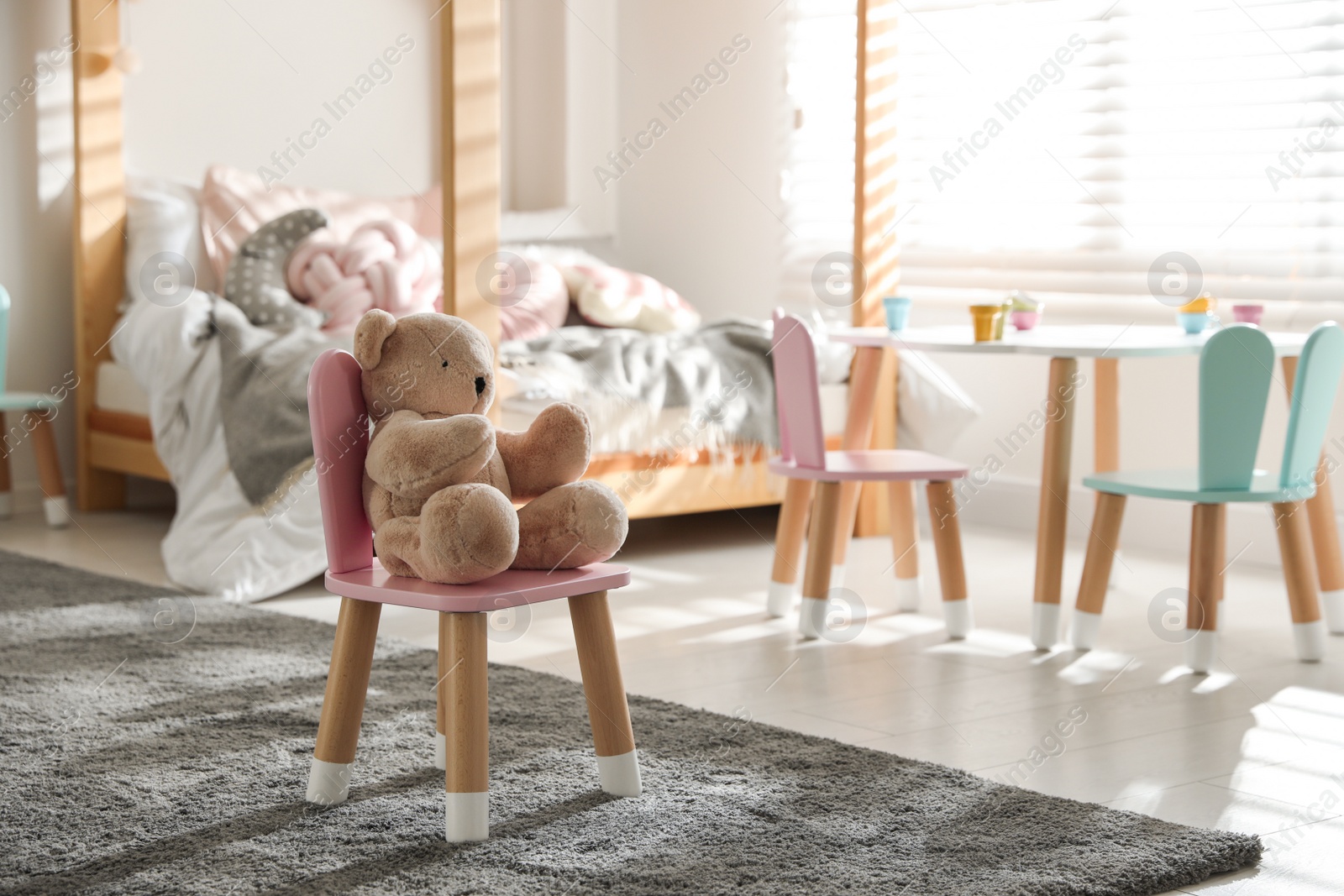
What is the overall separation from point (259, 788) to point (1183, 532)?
2623 mm

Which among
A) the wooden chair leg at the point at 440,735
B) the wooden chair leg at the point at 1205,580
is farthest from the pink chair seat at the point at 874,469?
the wooden chair leg at the point at 440,735

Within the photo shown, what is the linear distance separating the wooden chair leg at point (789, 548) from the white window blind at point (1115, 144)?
131 cm

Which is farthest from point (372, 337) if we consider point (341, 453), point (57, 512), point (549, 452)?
point (57, 512)

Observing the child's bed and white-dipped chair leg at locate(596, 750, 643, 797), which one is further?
the child's bed

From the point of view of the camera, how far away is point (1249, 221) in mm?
3576

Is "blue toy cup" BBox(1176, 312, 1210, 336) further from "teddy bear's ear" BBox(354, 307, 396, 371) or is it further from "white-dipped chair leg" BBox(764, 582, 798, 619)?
"teddy bear's ear" BBox(354, 307, 396, 371)

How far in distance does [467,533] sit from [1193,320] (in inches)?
71.2

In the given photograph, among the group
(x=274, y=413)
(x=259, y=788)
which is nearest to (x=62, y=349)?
(x=274, y=413)

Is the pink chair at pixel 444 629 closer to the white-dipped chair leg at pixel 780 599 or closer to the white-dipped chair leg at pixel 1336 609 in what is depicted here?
the white-dipped chair leg at pixel 780 599

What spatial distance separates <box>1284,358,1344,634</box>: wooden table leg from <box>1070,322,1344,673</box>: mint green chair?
18 cm

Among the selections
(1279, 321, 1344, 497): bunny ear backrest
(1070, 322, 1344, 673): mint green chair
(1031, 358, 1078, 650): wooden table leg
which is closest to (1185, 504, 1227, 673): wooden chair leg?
(1070, 322, 1344, 673): mint green chair

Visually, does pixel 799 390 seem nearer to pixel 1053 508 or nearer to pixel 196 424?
pixel 1053 508

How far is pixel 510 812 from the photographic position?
5.84 ft

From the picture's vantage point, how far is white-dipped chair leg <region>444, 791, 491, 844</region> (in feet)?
5.46
